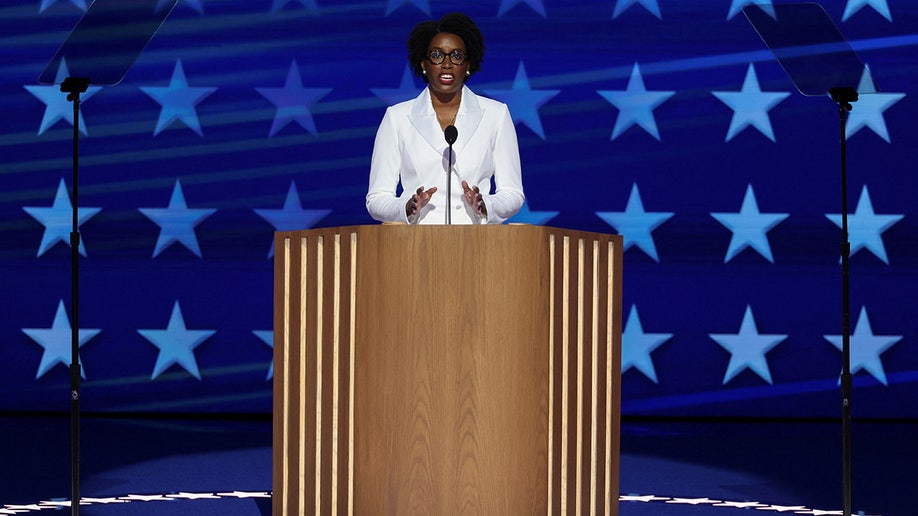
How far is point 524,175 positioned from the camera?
22.3ft

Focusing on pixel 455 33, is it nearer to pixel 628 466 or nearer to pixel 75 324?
pixel 75 324

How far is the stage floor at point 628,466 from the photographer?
14.5 ft

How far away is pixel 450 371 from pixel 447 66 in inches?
37.2

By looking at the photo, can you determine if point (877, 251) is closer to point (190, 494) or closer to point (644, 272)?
point (644, 272)

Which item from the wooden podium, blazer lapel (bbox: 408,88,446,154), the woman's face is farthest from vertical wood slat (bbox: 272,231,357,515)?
the woman's face

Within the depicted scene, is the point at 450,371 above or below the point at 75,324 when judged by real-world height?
below

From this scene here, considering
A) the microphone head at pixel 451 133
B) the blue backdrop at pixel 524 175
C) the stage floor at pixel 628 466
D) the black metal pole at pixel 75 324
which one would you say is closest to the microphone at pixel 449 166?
the microphone head at pixel 451 133

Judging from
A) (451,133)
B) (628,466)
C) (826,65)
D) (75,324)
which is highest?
(826,65)

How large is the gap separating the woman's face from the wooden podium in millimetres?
612

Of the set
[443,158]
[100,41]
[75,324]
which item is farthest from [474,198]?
[100,41]

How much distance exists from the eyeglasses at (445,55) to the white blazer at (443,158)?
0.35 ft

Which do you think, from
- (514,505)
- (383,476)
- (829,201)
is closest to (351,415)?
(383,476)

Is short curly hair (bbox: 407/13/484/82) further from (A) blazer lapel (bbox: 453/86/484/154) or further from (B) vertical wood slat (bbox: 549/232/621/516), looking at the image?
(B) vertical wood slat (bbox: 549/232/621/516)

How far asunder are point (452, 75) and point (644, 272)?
340 centimetres
